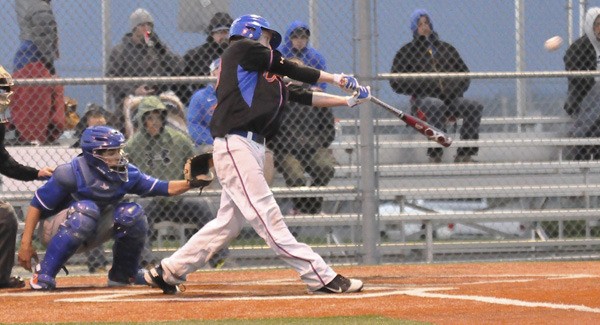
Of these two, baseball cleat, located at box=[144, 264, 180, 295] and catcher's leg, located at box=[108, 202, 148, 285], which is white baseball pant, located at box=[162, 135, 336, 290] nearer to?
baseball cleat, located at box=[144, 264, 180, 295]

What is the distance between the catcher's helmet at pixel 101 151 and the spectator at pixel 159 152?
6.91 feet

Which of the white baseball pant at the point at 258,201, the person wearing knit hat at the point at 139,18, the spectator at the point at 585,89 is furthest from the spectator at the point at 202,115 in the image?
the spectator at the point at 585,89

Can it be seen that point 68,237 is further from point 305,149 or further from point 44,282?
point 305,149

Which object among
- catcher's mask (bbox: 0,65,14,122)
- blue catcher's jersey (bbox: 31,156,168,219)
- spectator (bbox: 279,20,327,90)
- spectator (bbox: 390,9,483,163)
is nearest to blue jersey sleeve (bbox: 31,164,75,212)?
blue catcher's jersey (bbox: 31,156,168,219)

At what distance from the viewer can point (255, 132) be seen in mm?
7180

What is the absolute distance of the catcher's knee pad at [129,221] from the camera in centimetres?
794

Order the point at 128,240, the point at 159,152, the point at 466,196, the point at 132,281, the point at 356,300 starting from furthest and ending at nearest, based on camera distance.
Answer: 1. the point at 466,196
2. the point at 159,152
3. the point at 132,281
4. the point at 128,240
5. the point at 356,300

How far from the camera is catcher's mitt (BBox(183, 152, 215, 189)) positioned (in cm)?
778

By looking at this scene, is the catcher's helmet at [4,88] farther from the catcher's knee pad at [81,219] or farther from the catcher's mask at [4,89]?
the catcher's knee pad at [81,219]

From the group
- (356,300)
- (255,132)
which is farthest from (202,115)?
(356,300)

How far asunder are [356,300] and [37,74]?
429 cm

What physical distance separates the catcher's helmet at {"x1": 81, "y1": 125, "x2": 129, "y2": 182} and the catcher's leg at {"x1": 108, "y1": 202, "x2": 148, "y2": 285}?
22 centimetres

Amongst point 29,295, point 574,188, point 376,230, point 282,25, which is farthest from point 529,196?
point 29,295

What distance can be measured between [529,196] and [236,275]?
311 centimetres
